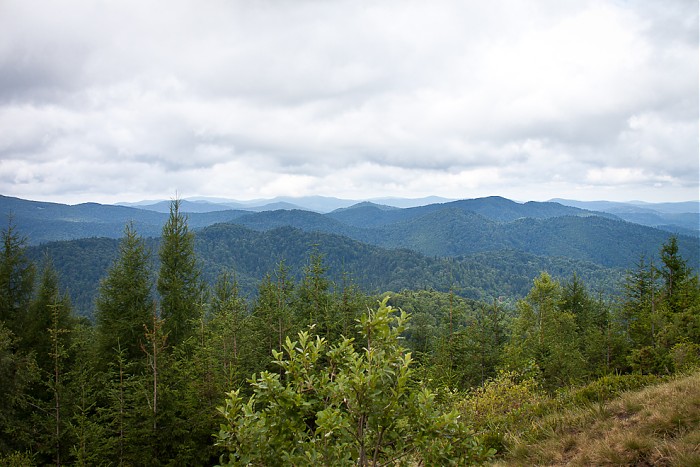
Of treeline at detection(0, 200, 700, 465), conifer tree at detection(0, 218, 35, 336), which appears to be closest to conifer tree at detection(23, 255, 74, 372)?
treeline at detection(0, 200, 700, 465)

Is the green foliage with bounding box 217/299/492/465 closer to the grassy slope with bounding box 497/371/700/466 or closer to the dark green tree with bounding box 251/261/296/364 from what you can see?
A: the grassy slope with bounding box 497/371/700/466

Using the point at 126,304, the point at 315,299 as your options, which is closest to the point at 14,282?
the point at 126,304

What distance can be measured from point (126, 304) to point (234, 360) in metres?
9.35

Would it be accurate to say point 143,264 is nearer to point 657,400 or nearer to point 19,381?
point 19,381

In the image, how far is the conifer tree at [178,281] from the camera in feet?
77.4

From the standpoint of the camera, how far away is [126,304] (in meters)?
22.2

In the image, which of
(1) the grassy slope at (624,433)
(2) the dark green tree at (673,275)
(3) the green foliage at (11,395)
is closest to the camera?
(1) the grassy slope at (624,433)

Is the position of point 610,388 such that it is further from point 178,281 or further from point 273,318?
point 178,281

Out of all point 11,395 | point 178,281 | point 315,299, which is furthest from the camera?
point 178,281

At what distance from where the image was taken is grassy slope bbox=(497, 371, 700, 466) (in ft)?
17.7

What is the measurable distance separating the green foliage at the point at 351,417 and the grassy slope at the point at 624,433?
3270mm

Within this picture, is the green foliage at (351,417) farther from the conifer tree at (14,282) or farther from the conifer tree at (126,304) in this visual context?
the conifer tree at (14,282)

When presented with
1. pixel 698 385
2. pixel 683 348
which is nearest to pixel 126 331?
pixel 698 385

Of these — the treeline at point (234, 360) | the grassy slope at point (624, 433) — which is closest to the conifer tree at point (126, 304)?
the treeline at point (234, 360)
